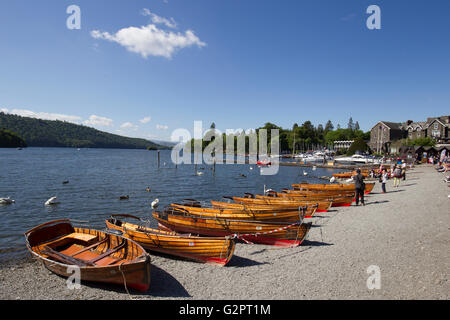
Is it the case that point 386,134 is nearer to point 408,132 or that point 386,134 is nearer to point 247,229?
point 408,132

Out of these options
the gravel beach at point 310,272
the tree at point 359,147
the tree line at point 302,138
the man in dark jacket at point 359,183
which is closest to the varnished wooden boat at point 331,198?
the man in dark jacket at point 359,183

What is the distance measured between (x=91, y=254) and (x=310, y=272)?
8.81 meters

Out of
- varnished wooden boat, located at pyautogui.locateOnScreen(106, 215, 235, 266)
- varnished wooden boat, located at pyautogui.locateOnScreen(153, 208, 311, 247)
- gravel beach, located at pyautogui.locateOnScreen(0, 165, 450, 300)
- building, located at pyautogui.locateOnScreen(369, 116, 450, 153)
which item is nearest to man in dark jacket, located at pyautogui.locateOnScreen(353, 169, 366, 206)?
gravel beach, located at pyautogui.locateOnScreen(0, 165, 450, 300)

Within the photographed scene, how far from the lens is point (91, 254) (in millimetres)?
10086

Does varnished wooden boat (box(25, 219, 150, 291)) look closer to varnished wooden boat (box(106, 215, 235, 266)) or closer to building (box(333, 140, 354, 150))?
varnished wooden boat (box(106, 215, 235, 266))

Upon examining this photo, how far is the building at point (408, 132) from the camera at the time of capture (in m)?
71.8

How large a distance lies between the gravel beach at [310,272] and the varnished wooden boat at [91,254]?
605 mm


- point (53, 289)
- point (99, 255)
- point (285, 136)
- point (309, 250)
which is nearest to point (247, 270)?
point (309, 250)

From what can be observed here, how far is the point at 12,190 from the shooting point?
1198 inches

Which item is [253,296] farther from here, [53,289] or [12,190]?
[12,190]

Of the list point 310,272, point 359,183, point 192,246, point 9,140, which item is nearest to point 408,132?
point 359,183

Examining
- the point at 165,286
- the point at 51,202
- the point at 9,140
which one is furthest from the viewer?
the point at 9,140

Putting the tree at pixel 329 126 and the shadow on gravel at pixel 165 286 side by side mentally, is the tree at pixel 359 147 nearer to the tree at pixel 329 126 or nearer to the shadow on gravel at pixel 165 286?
the shadow on gravel at pixel 165 286

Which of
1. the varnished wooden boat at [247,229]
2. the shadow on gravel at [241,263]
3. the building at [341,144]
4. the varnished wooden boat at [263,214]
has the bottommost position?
the shadow on gravel at [241,263]
